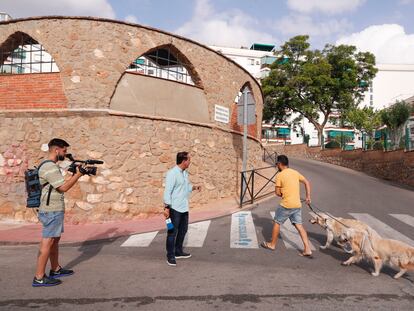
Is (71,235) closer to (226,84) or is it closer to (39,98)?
(39,98)

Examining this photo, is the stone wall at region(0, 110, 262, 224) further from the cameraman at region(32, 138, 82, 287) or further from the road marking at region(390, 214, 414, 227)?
the road marking at region(390, 214, 414, 227)

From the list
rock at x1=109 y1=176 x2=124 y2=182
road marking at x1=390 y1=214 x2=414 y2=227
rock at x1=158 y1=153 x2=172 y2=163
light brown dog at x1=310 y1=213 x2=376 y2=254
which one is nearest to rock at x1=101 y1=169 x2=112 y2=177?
rock at x1=109 y1=176 x2=124 y2=182

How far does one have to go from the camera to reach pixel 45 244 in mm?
4324

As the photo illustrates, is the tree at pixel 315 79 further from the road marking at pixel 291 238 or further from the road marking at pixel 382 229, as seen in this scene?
the road marking at pixel 291 238

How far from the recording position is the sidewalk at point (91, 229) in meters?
6.92

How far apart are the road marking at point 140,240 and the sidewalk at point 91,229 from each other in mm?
264

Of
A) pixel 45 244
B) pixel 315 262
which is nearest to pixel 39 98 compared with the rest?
pixel 45 244

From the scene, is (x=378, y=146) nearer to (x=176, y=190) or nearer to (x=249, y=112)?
(x=249, y=112)

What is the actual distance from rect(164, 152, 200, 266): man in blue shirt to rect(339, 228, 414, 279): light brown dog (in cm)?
260

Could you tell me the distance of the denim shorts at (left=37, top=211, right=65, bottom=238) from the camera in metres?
4.35

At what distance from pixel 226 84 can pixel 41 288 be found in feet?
31.4

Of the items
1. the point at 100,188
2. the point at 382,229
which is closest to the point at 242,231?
the point at 382,229

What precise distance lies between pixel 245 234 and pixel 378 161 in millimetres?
16736

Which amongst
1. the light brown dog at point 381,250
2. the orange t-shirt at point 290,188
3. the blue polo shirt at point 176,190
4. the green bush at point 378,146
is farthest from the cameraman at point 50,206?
the green bush at point 378,146
